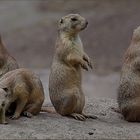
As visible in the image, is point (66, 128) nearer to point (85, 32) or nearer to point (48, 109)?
point (48, 109)

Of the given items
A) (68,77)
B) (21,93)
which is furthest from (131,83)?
(21,93)

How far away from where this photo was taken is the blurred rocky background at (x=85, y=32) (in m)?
22.9

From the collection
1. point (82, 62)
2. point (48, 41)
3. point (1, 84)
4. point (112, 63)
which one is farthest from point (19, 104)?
point (48, 41)

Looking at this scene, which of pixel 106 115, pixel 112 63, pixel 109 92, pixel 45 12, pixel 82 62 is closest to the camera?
pixel 82 62

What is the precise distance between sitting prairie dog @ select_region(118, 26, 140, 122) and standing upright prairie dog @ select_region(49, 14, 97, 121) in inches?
23.9

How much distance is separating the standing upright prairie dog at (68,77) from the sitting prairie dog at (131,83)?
0.61 m

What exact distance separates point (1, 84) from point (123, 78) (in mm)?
1975

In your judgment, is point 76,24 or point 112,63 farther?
point 112,63

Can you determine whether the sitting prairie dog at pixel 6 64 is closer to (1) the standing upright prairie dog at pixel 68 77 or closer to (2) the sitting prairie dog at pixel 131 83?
(1) the standing upright prairie dog at pixel 68 77

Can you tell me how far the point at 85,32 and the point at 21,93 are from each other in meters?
17.5

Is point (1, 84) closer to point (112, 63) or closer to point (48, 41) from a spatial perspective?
point (112, 63)

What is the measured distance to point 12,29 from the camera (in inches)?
1124

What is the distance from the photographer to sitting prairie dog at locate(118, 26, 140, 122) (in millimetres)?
10766

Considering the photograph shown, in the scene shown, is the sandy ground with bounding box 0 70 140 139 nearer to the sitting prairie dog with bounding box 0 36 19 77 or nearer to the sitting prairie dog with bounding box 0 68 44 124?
the sitting prairie dog with bounding box 0 68 44 124
